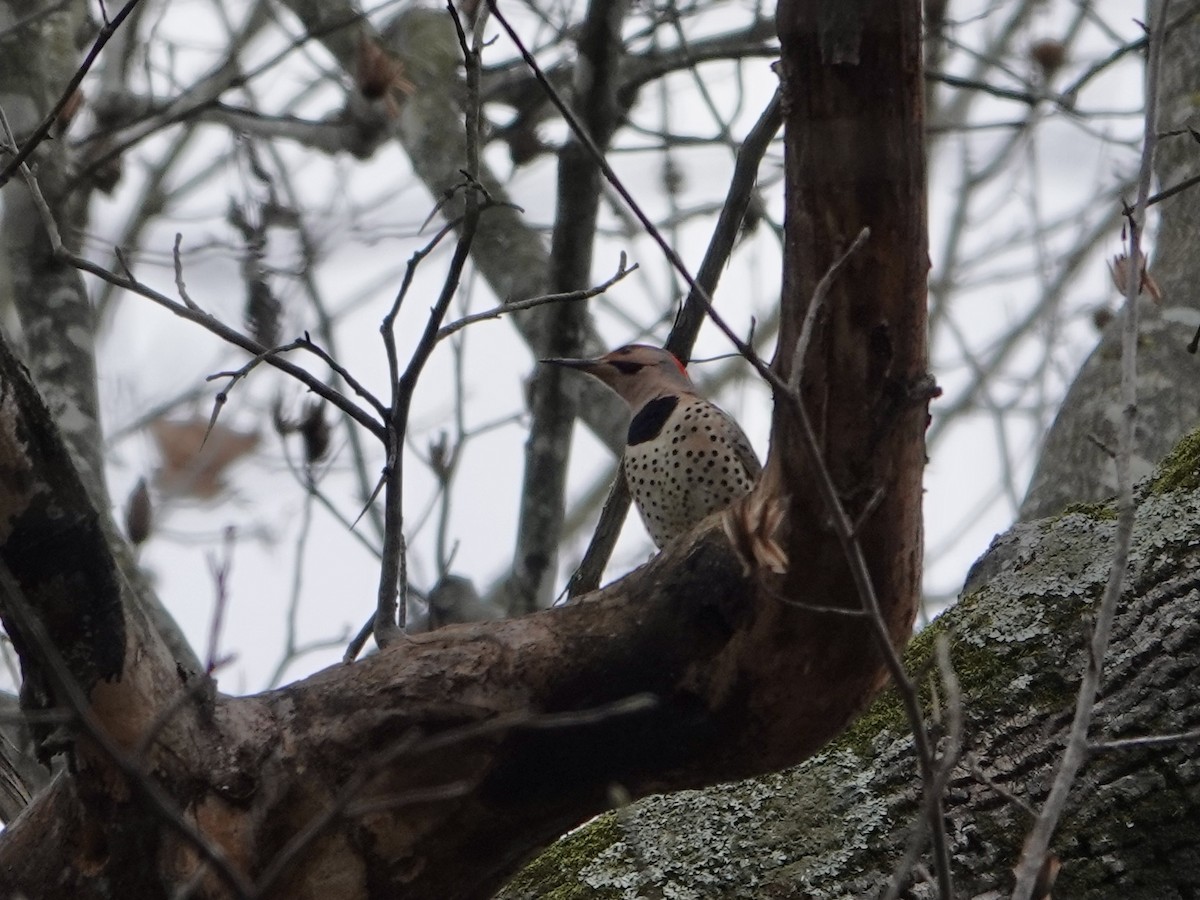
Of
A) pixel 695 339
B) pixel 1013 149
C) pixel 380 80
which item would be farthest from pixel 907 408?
pixel 1013 149

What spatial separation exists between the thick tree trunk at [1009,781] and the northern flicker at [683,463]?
2.51 ft

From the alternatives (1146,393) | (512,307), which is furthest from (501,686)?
(1146,393)

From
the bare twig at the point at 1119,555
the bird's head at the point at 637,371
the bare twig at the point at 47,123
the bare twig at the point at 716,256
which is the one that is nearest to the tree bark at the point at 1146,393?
the bird's head at the point at 637,371

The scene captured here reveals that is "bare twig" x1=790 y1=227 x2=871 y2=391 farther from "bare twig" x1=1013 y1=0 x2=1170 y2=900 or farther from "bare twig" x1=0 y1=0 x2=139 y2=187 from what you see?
"bare twig" x1=0 y1=0 x2=139 y2=187

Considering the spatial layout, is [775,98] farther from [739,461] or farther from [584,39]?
[584,39]

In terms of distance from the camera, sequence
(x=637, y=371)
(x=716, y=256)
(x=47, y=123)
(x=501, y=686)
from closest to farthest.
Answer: (x=501, y=686) < (x=47, y=123) < (x=716, y=256) < (x=637, y=371)

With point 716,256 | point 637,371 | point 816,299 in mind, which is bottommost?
point 816,299

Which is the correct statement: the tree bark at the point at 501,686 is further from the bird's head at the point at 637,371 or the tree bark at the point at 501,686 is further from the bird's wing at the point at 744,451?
the bird's head at the point at 637,371

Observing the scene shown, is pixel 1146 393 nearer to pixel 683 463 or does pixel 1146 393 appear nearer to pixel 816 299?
pixel 683 463

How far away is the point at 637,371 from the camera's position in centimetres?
481

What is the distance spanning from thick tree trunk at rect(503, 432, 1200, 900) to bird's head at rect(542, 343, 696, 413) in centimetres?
153

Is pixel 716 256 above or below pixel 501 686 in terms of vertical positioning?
above

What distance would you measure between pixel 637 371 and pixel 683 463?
0.91 metres

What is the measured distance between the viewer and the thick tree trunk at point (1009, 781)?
8.62ft
